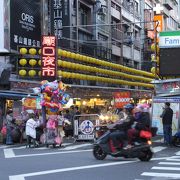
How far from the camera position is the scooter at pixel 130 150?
14938 millimetres

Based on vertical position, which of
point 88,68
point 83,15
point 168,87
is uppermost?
point 83,15

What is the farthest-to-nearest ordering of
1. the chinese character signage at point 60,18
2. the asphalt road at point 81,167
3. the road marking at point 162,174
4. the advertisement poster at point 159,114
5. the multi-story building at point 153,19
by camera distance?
the multi-story building at point 153,19 → the chinese character signage at point 60,18 → the advertisement poster at point 159,114 → the road marking at point 162,174 → the asphalt road at point 81,167

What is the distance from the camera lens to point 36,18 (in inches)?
1387

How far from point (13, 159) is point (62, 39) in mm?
24068

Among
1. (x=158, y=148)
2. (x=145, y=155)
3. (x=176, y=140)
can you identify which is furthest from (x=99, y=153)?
(x=176, y=140)

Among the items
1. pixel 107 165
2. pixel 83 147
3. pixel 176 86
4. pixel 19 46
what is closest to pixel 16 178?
pixel 107 165

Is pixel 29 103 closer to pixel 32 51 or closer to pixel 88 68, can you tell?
pixel 32 51

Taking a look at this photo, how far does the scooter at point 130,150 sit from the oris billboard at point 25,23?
17.7m

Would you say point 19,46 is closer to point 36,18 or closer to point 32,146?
point 36,18

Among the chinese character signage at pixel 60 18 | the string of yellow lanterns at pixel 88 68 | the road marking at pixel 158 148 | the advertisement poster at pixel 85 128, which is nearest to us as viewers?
the road marking at pixel 158 148

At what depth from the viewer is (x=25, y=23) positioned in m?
33.5

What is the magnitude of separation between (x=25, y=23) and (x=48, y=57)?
544cm

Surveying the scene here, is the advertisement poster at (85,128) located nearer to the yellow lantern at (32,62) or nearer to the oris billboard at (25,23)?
the yellow lantern at (32,62)

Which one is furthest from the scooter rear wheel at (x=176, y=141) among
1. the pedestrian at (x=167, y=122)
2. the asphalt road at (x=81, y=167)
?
the asphalt road at (x=81, y=167)
